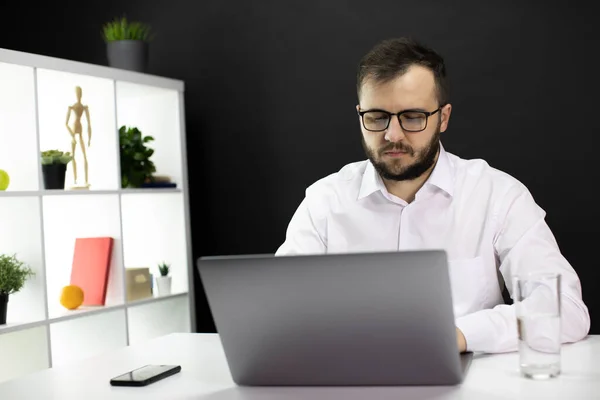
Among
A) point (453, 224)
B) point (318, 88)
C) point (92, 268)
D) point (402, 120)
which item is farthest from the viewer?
point (318, 88)

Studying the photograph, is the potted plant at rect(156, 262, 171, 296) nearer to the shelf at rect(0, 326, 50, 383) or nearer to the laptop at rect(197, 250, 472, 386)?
the shelf at rect(0, 326, 50, 383)

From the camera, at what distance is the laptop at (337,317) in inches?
50.3

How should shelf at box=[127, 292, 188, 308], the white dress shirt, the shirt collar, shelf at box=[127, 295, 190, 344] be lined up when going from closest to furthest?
the white dress shirt → the shirt collar → shelf at box=[127, 292, 188, 308] → shelf at box=[127, 295, 190, 344]

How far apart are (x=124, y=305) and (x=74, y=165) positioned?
2.18ft

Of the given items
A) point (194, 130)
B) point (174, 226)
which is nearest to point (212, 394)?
point (174, 226)

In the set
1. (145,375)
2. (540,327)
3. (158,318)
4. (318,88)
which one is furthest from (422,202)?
(158,318)

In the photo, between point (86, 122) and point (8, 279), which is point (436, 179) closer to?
point (8, 279)

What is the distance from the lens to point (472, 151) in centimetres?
359

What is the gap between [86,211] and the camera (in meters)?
3.65

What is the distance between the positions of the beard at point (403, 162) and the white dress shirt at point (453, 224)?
0.07m

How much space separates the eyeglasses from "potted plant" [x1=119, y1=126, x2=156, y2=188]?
184 cm

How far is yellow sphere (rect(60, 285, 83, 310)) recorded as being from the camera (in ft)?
11.2

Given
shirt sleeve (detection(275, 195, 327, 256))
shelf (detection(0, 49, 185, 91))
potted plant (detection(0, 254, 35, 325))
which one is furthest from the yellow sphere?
shirt sleeve (detection(275, 195, 327, 256))

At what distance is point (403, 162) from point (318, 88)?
5.68 ft
